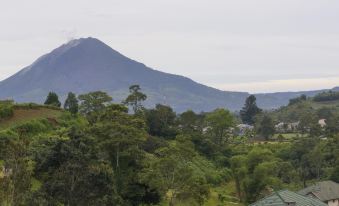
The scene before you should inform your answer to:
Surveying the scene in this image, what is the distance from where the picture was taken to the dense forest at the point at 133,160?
21016 millimetres

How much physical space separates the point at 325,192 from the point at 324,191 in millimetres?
123

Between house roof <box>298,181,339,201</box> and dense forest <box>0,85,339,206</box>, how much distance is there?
285 centimetres

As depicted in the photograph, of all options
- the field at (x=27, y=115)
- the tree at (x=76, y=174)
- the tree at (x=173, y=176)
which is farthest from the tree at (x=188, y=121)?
the tree at (x=76, y=174)

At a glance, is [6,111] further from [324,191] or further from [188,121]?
[188,121]

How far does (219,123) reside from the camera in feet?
219

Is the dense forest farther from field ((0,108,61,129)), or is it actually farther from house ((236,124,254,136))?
house ((236,124,254,136))

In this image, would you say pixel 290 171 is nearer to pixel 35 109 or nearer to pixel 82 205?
pixel 35 109

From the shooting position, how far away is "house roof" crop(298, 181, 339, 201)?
1908 inches

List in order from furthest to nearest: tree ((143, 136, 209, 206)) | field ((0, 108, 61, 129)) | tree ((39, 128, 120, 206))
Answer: field ((0, 108, 61, 129))
tree ((143, 136, 209, 206))
tree ((39, 128, 120, 206))

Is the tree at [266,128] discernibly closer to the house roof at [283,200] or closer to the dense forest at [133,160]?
the dense forest at [133,160]

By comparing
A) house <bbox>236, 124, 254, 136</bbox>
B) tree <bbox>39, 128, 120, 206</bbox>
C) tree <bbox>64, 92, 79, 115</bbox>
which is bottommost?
house <bbox>236, 124, 254, 136</bbox>

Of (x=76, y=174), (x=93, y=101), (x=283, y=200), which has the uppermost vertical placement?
(x=93, y=101)

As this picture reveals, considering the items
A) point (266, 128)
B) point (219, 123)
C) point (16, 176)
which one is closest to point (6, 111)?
point (16, 176)

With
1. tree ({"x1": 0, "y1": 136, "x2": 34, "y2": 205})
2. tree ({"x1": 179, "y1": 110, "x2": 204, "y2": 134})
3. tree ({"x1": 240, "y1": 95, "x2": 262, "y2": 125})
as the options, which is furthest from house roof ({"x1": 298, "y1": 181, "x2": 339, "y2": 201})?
tree ({"x1": 240, "y1": 95, "x2": 262, "y2": 125})
